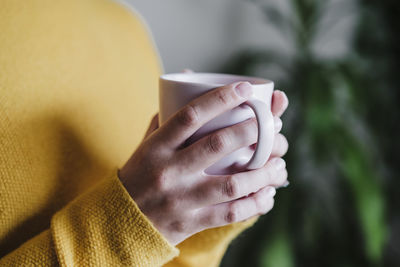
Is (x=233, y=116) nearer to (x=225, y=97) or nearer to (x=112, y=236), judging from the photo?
(x=225, y=97)

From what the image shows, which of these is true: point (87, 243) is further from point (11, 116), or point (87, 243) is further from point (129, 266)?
point (11, 116)

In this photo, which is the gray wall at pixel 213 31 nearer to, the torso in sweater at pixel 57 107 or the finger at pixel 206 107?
the torso in sweater at pixel 57 107

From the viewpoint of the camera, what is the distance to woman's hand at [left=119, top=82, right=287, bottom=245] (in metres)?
0.34

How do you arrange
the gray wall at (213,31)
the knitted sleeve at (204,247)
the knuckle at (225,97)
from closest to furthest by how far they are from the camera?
1. the knuckle at (225,97)
2. the knitted sleeve at (204,247)
3. the gray wall at (213,31)

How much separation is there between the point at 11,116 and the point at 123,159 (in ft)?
0.60

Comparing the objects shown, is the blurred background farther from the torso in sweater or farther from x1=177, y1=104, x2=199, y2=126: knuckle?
x1=177, y1=104, x2=199, y2=126: knuckle

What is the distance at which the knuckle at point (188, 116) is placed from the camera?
0.34 m

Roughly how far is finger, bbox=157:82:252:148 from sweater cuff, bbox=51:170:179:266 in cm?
10

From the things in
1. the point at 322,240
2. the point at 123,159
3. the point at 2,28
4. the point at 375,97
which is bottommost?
the point at 322,240

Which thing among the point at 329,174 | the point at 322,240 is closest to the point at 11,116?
the point at 322,240

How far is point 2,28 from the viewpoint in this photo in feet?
1.49

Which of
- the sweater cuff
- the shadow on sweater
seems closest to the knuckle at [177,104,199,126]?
the sweater cuff

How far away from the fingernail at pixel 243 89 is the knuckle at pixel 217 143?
47 millimetres

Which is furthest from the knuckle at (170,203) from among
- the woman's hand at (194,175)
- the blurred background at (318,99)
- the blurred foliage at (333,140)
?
the blurred foliage at (333,140)
